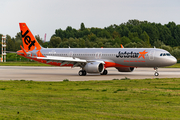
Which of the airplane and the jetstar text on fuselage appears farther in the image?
the jetstar text on fuselage

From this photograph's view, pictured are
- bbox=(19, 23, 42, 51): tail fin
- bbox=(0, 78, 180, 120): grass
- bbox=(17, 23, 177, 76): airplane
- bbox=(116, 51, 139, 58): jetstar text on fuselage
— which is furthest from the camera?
bbox=(19, 23, 42, 51): tail fin

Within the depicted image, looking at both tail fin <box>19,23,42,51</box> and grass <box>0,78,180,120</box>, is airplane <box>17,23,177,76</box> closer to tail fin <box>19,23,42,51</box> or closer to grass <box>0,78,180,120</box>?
tail fin <box>19,23,42,51</box>

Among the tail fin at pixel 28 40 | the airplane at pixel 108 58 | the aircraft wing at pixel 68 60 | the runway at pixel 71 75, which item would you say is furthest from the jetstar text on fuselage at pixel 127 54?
the tail fin at pixel 28 40

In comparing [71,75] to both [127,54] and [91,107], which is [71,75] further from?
[91,107]

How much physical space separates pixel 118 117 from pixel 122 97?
593 centimetres

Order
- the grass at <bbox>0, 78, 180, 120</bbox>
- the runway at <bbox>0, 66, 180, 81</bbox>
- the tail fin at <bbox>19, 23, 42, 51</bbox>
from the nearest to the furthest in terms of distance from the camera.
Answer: the grass at <bbox>0, 78, 180, 120</bbox>
the runway at <bbox>0, 66, 180, 81</bbox>
the tail fin at <bbox>19, 23, 42, 51</bbox>

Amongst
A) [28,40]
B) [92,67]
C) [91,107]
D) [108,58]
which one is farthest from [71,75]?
A: [91,107]

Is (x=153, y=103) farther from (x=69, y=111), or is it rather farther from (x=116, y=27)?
(x=116, y=27)

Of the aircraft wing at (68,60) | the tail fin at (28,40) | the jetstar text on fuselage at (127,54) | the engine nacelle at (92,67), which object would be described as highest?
the tail fin at (28,40)

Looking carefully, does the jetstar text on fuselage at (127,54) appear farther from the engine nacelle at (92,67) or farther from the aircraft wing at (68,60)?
the aircraft wing at (68,60)

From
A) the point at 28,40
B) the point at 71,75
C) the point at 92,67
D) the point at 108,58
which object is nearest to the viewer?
the point at 92,67

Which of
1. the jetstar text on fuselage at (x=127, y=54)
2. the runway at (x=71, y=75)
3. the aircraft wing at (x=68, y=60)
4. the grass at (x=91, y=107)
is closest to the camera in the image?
the grass at (x=91, y=107)

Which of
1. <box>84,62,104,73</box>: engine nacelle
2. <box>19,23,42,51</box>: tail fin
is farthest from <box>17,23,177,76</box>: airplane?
<box>19,23,42,51</box>: tail fin

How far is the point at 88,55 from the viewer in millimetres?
43312
